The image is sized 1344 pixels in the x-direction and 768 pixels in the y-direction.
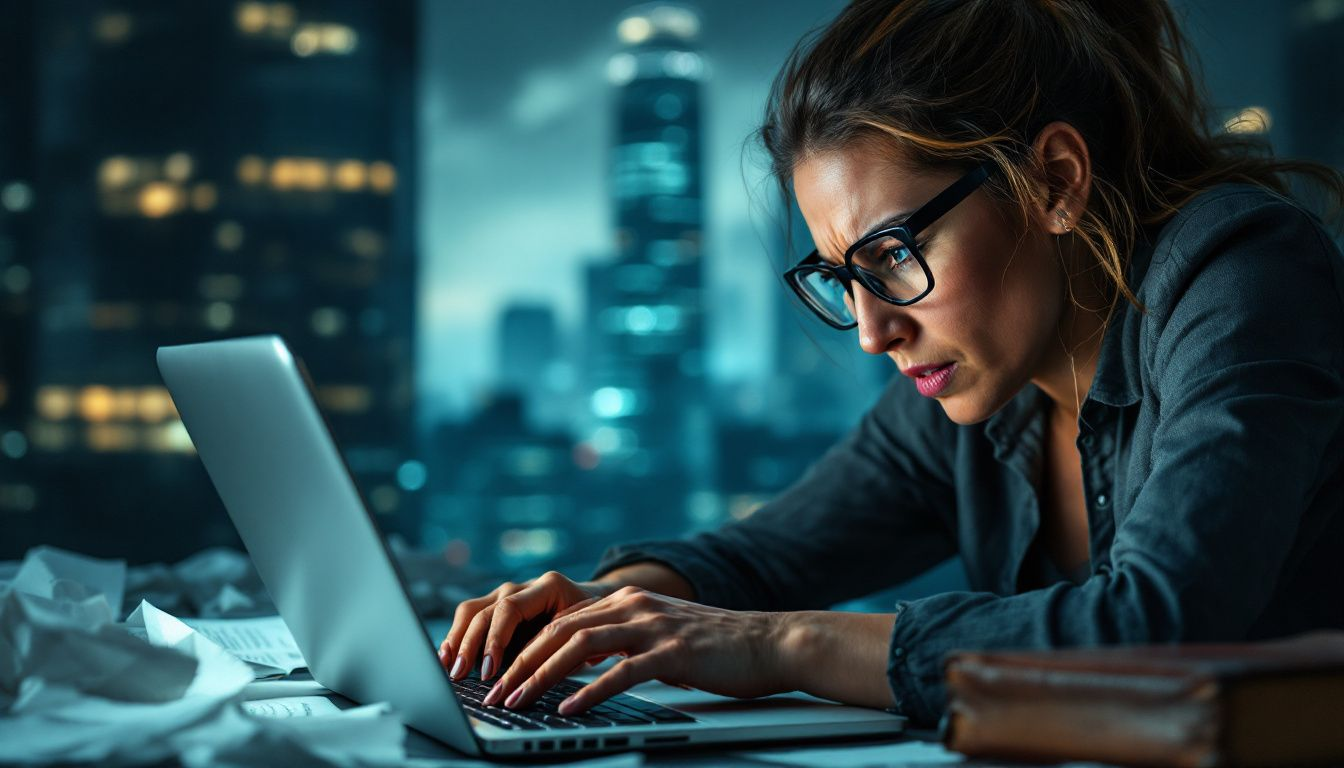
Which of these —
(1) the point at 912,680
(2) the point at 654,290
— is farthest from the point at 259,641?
(2) the point at 654,290

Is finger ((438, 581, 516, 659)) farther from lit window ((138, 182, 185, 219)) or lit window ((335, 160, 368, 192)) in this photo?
lit window ((335, 160, 368, 192))

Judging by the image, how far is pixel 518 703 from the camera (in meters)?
0.79

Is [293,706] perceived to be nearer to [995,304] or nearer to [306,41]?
[995,304]

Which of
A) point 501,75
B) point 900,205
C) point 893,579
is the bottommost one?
point 893,579

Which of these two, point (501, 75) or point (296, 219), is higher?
point (501, 75)

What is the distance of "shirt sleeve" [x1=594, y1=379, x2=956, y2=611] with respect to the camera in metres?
1.33

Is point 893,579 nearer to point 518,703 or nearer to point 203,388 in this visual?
point 518,703

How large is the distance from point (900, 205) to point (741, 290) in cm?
395

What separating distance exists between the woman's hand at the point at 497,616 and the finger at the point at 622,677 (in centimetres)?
14

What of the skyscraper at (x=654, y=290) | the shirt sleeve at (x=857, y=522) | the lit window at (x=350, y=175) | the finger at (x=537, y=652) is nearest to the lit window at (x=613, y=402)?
the skyscraper at (x=654, y=290)

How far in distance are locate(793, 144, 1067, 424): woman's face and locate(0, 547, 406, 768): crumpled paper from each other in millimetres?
596

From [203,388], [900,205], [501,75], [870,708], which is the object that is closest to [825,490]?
[900,205]

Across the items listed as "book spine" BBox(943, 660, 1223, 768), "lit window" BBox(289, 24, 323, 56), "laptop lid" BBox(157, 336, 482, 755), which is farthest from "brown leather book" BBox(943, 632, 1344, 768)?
"lit window" BBox(289, 24, 323, 56)

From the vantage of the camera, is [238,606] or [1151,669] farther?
[238,606]
